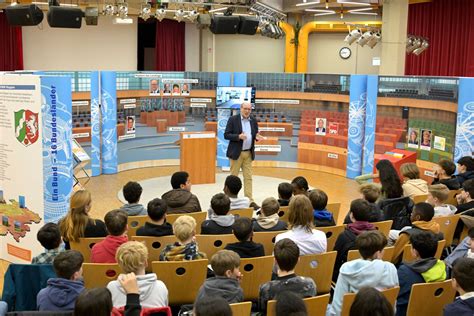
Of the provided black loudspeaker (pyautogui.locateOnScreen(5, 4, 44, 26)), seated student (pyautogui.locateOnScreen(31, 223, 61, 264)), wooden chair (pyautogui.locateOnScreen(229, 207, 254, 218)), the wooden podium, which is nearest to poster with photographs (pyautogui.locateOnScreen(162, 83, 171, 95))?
the wooden podium

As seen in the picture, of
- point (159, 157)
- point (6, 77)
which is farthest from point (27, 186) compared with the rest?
point (159, 157)

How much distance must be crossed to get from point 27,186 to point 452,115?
7.02 metres

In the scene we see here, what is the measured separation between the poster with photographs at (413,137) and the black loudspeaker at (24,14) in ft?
23.5

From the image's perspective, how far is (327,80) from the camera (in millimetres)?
12797

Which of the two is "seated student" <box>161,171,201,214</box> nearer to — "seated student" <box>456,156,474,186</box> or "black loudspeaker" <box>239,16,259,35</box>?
"seated student" <box>456,156,474,186</box>

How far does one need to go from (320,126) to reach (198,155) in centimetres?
336

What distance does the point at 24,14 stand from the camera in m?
9.88

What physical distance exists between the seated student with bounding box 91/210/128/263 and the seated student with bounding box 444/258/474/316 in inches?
99.8

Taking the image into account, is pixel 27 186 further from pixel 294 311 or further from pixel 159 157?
pixel 159 157

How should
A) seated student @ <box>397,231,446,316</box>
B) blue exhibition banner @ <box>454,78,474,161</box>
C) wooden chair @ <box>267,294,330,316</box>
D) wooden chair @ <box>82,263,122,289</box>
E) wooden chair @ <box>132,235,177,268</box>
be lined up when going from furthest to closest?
blue exhibition banner @ <box>454,78,474,161</box> < wooden chair @ <box>132,235,177,268</box> < wooden chair @ <box>82,263,122,289</box> < seated student @ <box>397,231,446,316</box> < wooden chair @ <box>267,294,330,316</box>

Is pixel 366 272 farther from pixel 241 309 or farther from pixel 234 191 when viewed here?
pixel 234 191

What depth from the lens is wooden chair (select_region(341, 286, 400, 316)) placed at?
346cm

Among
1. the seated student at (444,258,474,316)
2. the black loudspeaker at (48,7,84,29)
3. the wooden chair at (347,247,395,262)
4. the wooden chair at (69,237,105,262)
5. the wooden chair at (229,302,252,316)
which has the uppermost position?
the black loudspeaker at (48,7,84,29)

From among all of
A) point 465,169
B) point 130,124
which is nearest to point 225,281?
point 465,169
